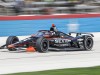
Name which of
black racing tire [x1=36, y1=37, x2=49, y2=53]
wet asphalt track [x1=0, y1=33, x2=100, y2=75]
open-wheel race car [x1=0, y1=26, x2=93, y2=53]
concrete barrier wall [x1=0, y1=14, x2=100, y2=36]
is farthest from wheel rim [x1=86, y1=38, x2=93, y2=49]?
concrete barrier wall [x1=0, y1=14, x2=100, y2=36]

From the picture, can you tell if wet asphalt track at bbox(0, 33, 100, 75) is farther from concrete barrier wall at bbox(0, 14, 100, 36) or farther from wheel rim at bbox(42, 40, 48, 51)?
concrete barrier wall at bbox(0, 14, 100, 36)

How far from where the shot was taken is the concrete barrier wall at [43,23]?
18781 millimetres

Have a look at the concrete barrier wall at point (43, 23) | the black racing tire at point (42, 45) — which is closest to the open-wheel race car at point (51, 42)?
the black racing tire at point (42, 45)

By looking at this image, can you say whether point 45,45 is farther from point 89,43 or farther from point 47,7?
point 47,7

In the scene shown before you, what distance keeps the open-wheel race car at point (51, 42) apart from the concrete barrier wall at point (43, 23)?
3.42 meters

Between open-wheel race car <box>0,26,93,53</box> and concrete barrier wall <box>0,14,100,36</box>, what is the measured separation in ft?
11.2

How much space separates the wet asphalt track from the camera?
421 inches

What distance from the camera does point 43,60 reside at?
40.5ft

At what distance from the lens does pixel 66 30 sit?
65.6ft

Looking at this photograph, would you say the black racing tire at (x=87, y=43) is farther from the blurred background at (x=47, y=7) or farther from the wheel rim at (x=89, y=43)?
the blurred background at (x=47, y=7)

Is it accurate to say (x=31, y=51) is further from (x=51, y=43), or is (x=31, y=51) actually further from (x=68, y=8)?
(x=68, y=8)

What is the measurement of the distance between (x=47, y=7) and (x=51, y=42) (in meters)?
5.47

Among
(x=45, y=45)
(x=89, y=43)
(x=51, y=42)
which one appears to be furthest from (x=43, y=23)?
(x=45, y=45)

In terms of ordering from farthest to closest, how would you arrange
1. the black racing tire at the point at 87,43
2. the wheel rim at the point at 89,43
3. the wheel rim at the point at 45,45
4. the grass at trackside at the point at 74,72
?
the wheel rim at the point at 89,43, the black racing tire at the point at 87,43, the wheel rim at the point at 45,45, the grass at trackside at the point at 74,72
